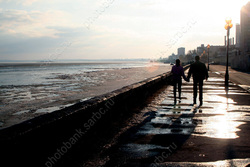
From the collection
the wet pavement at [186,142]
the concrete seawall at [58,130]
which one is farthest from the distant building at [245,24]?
the concrete seawall at [58,130]

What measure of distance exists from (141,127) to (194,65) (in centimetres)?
482

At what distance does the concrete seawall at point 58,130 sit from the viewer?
3.80 meters

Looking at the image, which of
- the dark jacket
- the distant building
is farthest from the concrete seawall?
the distant building

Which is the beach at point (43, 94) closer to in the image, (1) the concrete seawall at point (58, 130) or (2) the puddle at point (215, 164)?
(1) the concrete seawall at point (58, 130)

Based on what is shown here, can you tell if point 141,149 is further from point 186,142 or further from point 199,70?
point 199,70

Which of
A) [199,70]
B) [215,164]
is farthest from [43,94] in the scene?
[215,164]

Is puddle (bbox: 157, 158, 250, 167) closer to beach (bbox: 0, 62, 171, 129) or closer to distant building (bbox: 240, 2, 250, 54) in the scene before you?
beach (bbox: 0, 62, 171, 129)

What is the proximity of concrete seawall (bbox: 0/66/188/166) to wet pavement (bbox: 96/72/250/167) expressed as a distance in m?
0.80

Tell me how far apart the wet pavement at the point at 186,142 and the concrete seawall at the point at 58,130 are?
2.62ft

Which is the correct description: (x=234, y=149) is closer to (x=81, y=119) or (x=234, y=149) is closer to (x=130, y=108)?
(x=81, y=119)

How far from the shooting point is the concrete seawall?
12.5ft

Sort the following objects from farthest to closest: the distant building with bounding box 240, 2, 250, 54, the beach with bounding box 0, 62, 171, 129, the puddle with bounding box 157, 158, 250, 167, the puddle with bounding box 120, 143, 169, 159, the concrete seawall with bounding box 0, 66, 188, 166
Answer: the distant building with bounding box 240, 2, 250, 54, the beach with bounding box 0, 62, 171, 129, the puddle with bounding box 120, 143, 169, 159, the puddle with bounding box 157, 158, 250, 167, the concrete seawall with bounding box 0, 66, 188, 166

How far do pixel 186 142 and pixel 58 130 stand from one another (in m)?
2.64

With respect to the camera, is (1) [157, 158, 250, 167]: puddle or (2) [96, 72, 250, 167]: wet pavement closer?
(1) [157, 158, 250, 167]: puddle
